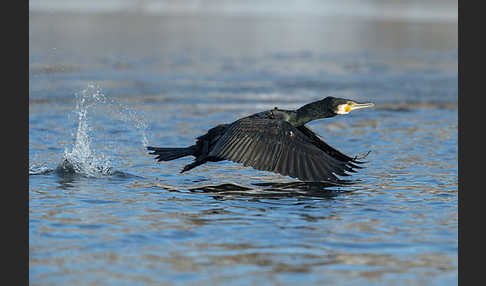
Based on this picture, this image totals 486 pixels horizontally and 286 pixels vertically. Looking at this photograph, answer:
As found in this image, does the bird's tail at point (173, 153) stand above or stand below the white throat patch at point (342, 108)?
below

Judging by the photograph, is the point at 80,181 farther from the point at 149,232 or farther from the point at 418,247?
the point at 418,247

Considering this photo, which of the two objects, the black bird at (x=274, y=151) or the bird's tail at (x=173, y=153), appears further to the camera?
the bird's tail at (x=173, y=153)

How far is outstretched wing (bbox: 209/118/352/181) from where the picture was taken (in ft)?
26.4

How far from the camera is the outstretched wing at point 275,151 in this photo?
26.4ft

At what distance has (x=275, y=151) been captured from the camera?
8180 millimetres

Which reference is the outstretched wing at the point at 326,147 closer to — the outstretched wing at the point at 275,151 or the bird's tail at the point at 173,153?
the outstretched wing at the point at 275,151

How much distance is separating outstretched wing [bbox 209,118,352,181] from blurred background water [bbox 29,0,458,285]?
0.97ft

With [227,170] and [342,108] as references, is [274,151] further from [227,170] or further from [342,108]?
[227,170]

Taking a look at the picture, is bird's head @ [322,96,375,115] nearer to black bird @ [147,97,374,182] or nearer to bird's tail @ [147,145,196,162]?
black bird @ [147,97,374,182]

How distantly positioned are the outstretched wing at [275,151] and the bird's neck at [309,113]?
0.68 metres

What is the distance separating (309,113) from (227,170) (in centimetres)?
131

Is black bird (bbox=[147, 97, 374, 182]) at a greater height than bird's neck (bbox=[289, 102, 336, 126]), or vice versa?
bird's neck (bbox=[289, 102, 336, 126])

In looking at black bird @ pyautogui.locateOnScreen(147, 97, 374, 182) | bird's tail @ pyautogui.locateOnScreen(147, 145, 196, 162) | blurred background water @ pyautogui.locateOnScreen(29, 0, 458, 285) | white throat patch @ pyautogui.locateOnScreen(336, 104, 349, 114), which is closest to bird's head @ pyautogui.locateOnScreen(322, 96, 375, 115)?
white throat patch @ pyautogui.locateOnScreen(336, 104, 349, 114)

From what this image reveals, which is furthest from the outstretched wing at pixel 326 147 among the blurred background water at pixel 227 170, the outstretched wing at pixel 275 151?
the outstretched wing at pixel 275 151
